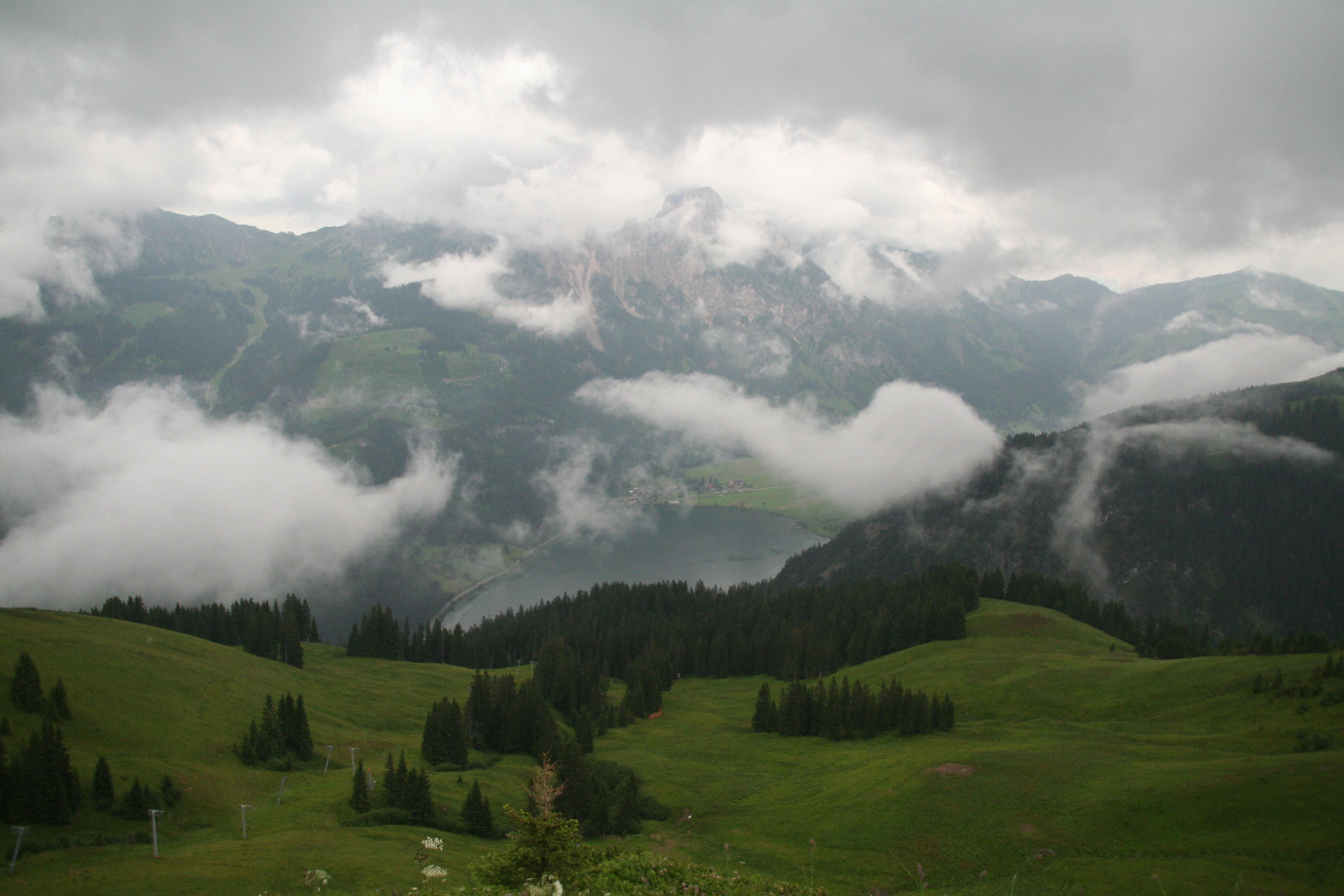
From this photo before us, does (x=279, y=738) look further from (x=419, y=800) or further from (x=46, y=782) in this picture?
(x=46, y=782)

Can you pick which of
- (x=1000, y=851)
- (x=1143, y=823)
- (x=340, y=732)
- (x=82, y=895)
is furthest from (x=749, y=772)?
(x=82, y=895)

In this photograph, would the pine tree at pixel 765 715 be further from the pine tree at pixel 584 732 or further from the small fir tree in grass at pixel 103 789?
the small fir tree in grass at pixel 103 789

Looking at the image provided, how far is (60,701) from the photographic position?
58.7 metres

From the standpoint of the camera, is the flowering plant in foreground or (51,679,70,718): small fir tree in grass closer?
the flowering plant in foreground

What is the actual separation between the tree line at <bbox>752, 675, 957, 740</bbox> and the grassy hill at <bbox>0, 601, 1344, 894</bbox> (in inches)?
93.2

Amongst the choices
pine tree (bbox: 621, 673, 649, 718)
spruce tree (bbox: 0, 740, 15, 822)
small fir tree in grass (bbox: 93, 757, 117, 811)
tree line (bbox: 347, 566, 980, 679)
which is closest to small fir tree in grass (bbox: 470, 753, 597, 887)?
spruce tree (bbox: 0, 740, 15, 822)

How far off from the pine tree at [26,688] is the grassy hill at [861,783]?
243cm

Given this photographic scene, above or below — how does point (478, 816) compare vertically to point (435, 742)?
below

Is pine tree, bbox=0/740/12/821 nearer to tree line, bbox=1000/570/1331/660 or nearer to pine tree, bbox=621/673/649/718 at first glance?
pine tree, bbox=621/673/649/718

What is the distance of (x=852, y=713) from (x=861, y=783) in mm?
27515

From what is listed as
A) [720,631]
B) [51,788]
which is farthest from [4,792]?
[720,631]

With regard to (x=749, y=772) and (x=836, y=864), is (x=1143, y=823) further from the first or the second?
(x=749, y=772)

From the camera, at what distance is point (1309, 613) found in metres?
175

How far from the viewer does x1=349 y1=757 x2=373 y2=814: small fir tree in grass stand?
5450 cm
